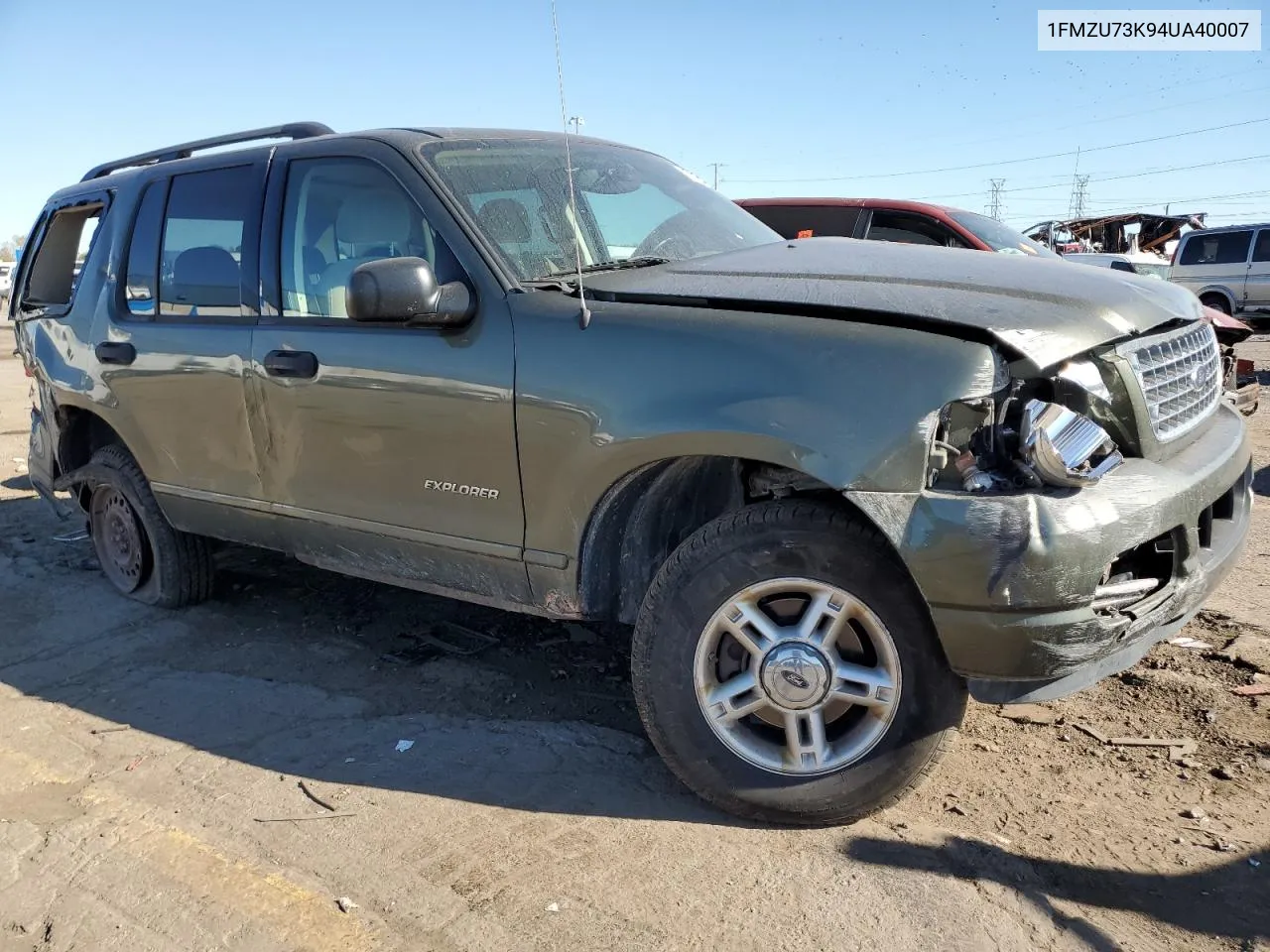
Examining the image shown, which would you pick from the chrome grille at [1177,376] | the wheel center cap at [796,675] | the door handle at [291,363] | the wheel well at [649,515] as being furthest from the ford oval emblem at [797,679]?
the door handle at [291,363]

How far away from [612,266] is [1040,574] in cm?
178

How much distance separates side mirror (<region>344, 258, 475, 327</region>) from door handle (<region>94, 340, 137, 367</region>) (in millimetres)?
1826

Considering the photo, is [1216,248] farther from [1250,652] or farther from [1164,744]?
[1164,744]

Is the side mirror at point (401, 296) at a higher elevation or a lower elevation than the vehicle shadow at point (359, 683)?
higher

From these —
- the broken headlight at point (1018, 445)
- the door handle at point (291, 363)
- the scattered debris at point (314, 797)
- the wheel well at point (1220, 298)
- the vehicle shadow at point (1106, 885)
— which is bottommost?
the wheel well at point (1220, 298)

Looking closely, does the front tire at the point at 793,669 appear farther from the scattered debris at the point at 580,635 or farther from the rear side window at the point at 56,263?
the rear side window at the point at 56,263

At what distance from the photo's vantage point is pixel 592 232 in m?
3.52

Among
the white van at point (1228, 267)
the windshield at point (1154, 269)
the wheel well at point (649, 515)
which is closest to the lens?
the wheel well at point (649, 515)

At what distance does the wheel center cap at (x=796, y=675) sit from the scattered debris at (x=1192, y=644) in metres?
2.01

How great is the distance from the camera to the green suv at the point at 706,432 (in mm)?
2430

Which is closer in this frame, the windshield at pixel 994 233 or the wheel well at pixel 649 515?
the wheel well at pixel 649 515

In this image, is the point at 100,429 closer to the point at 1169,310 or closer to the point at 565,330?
the point at 565,330

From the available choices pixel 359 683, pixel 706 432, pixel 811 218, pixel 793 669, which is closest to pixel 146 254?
pixel 359 683

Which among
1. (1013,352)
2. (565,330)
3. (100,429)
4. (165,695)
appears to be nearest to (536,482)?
(565,330)
